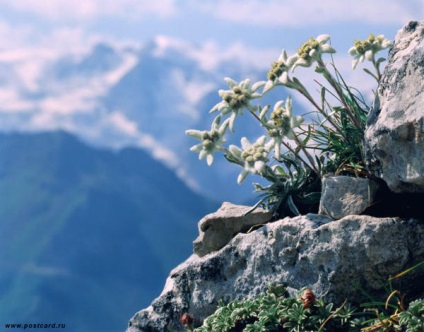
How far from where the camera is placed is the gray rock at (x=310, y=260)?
6.09 metres

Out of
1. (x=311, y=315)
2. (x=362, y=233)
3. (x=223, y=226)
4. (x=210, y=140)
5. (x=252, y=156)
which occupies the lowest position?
(x=311, y=315)

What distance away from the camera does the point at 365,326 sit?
19.6ft

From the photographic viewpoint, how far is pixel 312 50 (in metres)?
6.61

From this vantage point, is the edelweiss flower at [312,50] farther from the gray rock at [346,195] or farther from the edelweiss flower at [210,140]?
the gray rock at [346,195]

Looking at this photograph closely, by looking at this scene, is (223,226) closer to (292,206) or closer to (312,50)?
(292,206)

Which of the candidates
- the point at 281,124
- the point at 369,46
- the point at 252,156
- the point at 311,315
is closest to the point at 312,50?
the point at 369,46

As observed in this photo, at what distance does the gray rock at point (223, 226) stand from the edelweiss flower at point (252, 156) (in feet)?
1.87

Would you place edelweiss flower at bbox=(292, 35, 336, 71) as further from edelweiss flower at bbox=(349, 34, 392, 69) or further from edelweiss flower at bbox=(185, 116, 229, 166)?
edelweiss flower at bbox=(185, 116, 229, 166)

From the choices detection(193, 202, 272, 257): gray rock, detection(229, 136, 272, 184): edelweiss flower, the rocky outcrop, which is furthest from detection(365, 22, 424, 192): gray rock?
detection(193, 202, 272, 257): gray rock

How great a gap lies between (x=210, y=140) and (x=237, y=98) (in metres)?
0.42

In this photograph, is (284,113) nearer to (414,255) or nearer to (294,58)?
(294,58)

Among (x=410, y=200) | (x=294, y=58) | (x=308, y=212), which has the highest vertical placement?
(x=294, y=58)

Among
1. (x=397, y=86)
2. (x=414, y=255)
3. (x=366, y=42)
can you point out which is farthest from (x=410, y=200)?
(x=366, y=42)

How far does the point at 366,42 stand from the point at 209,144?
1.59 m
